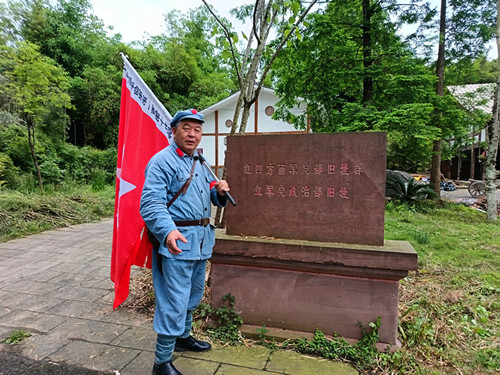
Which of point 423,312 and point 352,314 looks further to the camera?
point 423,312

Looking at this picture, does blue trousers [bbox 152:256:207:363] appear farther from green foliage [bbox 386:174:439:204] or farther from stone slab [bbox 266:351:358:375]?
green foliage [bbox 386:174:439:204]

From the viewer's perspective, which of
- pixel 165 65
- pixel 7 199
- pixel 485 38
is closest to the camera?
pixel 7 199

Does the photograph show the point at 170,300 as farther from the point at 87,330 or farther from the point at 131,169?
the point at 87,330

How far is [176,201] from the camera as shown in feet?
6.63

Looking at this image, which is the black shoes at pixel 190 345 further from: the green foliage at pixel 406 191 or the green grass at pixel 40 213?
the green foliage at pixel 406 191

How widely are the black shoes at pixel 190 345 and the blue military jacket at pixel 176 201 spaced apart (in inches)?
27.2

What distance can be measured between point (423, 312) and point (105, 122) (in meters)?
18.0

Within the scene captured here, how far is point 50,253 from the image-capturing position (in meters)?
5.03

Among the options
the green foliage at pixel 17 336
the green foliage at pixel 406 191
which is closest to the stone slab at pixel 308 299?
the green foliage at pixel 17 336

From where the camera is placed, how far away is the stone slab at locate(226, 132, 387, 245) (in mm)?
2334

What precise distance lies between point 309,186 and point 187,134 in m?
0.98

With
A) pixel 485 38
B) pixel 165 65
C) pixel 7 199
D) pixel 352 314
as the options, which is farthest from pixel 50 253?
pixel 165 65

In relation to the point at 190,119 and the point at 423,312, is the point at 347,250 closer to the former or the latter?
the point at 423,312

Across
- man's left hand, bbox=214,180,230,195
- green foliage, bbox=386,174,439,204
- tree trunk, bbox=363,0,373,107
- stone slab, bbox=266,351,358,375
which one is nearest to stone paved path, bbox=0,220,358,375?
stone slab, bbox=266,351,358,375
